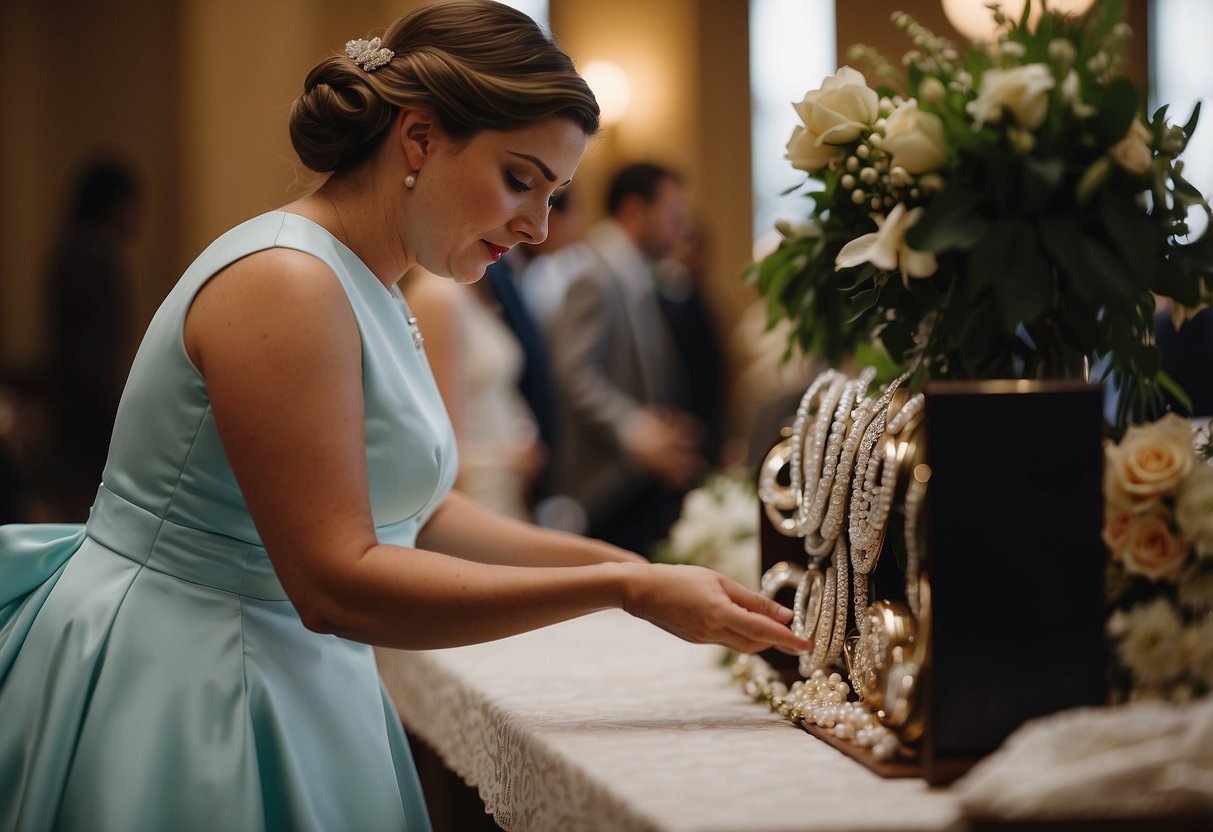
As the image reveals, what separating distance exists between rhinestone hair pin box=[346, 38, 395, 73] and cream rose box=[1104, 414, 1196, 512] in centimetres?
97

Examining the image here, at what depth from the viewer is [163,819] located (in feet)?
4.51

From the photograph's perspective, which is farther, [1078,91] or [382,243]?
[382,243]

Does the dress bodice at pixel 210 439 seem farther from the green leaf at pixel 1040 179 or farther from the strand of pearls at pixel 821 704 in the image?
the green leaf at pixel 1040 179

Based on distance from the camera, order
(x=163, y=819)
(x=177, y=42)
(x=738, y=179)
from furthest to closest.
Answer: (x=738, y=179), (x=177, y=42), (x=163, y=819)

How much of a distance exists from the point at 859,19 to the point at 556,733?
9.35m

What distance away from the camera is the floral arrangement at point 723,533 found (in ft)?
7.27

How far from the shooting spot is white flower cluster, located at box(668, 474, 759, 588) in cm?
222

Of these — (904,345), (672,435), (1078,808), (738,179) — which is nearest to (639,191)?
(672,435)

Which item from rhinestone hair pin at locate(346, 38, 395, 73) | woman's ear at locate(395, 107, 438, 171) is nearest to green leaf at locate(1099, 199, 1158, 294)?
woman's ear at locate(395, 107, 438, 171)

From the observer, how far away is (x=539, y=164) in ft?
5.12

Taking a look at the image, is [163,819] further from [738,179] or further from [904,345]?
[738,179]

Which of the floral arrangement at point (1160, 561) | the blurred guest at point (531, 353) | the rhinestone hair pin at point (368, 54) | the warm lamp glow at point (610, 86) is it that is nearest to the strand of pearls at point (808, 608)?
the floral arrangement at point (1160, 561)

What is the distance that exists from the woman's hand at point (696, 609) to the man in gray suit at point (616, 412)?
10.2 feet

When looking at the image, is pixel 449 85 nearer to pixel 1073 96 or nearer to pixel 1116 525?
pixel 1073 96
